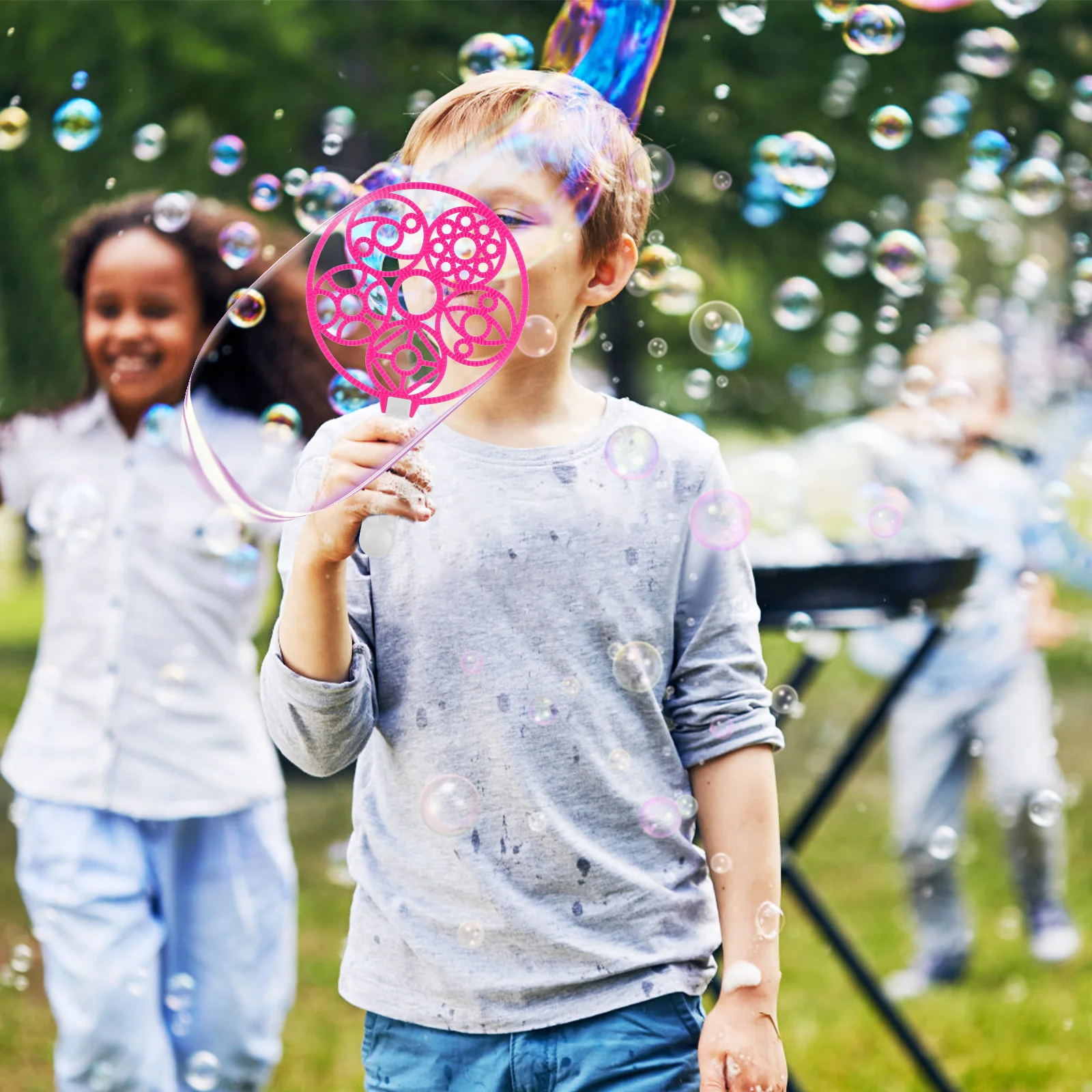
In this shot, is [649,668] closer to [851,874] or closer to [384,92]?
[851,874]

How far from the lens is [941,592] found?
244 centimetres

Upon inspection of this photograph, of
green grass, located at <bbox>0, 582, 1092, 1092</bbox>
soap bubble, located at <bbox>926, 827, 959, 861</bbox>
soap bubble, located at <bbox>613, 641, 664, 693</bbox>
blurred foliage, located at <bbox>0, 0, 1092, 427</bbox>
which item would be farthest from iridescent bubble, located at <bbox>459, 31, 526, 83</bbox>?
blurred foliage, located at <bbox>0, 0, 1092, 427</bbox>

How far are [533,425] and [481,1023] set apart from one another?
57 cm

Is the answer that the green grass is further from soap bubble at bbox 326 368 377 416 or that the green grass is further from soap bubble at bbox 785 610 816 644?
soap bubble at bbox 326 368 377 416

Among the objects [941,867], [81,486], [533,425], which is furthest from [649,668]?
[941,867]

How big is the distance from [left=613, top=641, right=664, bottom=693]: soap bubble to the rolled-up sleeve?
5cm

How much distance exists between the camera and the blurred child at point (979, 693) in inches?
154

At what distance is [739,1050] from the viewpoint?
137 cm

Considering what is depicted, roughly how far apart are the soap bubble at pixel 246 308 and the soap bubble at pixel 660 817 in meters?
0.65

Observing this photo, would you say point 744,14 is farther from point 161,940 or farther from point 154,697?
point 161,940

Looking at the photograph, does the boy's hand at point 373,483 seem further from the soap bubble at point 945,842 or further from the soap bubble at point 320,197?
the soap bubble at point 945,842

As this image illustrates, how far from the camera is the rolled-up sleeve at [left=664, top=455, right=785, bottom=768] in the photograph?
1.47 metres

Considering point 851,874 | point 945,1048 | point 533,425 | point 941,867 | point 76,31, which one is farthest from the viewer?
point 851,874

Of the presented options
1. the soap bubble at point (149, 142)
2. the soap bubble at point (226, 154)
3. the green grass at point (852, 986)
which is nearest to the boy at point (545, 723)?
the soap bubble at point (226, 154)
